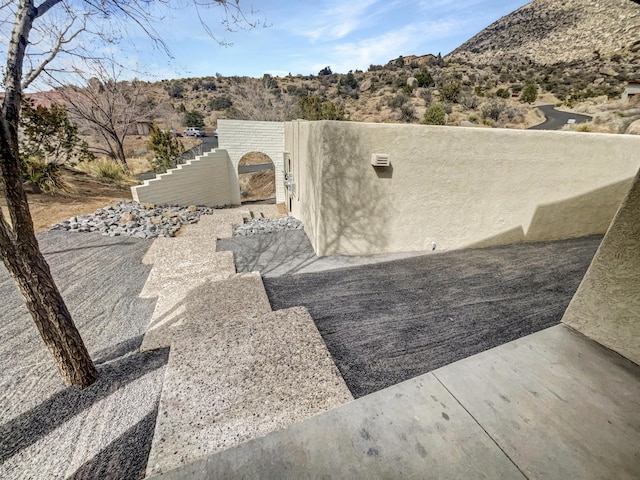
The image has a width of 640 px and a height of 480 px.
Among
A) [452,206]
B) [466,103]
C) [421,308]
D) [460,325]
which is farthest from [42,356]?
[466,103]

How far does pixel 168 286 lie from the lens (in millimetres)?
4441

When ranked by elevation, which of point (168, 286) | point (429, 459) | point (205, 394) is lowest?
point (168, 286)

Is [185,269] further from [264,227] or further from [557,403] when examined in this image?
[557,403]

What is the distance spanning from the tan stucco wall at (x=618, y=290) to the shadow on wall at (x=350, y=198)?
347 cm

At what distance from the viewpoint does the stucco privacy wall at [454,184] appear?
470cm

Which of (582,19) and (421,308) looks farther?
(582,19)

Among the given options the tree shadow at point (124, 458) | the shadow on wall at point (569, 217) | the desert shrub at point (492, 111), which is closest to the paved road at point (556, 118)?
the desert shrub at point (492, 111)

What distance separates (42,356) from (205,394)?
275 cm

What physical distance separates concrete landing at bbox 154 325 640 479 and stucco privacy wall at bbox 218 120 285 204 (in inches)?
464

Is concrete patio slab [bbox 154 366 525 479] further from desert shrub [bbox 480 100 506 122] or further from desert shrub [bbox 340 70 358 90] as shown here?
desert shrub [bbox 340 70 358 90]

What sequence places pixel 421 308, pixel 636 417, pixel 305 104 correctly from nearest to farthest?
pixel 636 417 → pixel 421 308 → pixel 305 104

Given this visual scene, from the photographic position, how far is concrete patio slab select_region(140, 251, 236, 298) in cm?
459

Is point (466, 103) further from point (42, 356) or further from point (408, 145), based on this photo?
point (42, 356)

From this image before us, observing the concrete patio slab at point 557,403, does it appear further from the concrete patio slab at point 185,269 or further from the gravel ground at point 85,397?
the concrete patio slab at point 185,269
